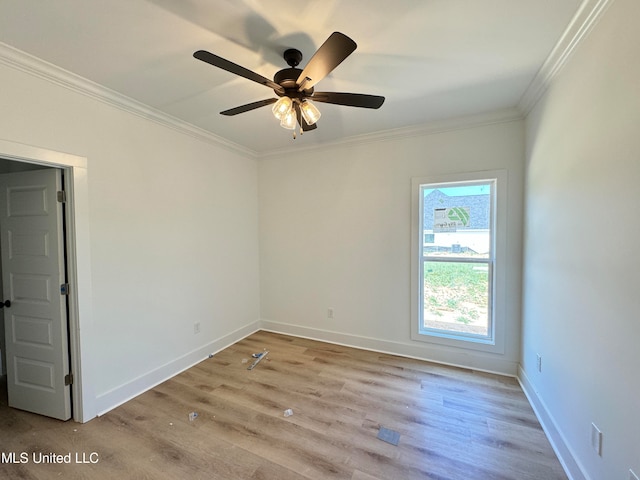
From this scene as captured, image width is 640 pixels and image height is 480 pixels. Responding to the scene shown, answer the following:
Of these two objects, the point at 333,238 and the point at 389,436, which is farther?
the point at 333,238

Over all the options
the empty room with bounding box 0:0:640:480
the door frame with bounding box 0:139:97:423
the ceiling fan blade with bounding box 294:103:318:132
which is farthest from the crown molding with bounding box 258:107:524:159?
the door frame with bounding box 0:139:97:423

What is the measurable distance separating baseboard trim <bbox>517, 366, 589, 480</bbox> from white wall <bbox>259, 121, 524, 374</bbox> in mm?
460

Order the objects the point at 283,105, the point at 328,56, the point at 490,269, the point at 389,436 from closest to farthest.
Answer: the point at 328,56, the point at 283,105, the point at 389,436, the point at 490,269

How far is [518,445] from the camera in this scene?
185 cm

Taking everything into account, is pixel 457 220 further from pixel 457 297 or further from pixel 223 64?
pixel 223 64

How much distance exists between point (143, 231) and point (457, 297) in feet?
11.2

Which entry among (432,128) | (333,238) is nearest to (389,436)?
(333,238)

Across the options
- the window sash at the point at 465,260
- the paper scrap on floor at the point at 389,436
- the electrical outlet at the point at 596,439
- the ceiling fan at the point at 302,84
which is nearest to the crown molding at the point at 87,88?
the ceiling fan at the point at 302,84

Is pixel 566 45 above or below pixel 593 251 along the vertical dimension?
above

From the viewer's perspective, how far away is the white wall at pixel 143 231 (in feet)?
6.59

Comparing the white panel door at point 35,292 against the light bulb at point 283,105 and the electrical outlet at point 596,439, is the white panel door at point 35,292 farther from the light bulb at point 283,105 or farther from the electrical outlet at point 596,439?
the electrical outlet at point 596,439

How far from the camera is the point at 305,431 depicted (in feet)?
6.61

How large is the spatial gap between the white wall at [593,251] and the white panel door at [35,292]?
3.52 meters

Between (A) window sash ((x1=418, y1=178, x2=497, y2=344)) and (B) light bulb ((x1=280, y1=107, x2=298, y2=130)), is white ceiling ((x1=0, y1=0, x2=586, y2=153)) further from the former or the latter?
(A) window sash ((x1=418, y1=178, x2=497, y2=344))
